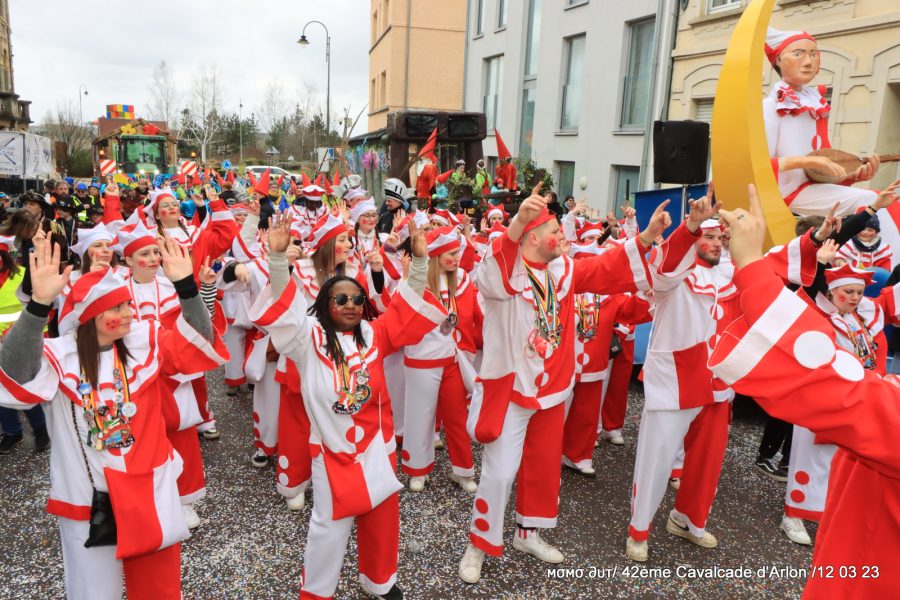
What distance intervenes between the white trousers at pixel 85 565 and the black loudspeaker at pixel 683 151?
127 inches

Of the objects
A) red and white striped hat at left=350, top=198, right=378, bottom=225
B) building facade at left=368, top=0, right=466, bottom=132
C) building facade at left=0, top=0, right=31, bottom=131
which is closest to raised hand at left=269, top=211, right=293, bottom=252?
red and white striped hat at left=350, top=198, right=378, bottom=225

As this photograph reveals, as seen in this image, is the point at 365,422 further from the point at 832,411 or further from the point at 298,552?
the point at 832,411

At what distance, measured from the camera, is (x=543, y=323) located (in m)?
3.39

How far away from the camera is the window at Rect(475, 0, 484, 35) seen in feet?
66.2

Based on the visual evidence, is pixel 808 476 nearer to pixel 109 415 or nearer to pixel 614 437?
pixel 614 437

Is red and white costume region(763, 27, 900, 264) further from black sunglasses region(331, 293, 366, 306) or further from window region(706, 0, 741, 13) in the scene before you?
window region(706, 0, 741, 13)

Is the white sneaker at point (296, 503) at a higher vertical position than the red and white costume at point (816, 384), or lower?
lower

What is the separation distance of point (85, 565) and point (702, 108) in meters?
12.0

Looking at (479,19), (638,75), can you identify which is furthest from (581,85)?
(479,19)

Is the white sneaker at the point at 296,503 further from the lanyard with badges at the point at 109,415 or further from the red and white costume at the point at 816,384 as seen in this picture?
the red and white costume at the point at 816,384

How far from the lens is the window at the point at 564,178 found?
15844 millimetres

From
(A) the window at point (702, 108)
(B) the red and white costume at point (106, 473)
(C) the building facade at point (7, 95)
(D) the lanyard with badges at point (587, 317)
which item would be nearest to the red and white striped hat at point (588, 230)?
(D) the lanyard with badges at point (587, 317)

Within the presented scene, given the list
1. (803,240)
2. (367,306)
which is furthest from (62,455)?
(803,240)

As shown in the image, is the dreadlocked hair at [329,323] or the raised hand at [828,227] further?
the dreadlocked hair at [329,323]
